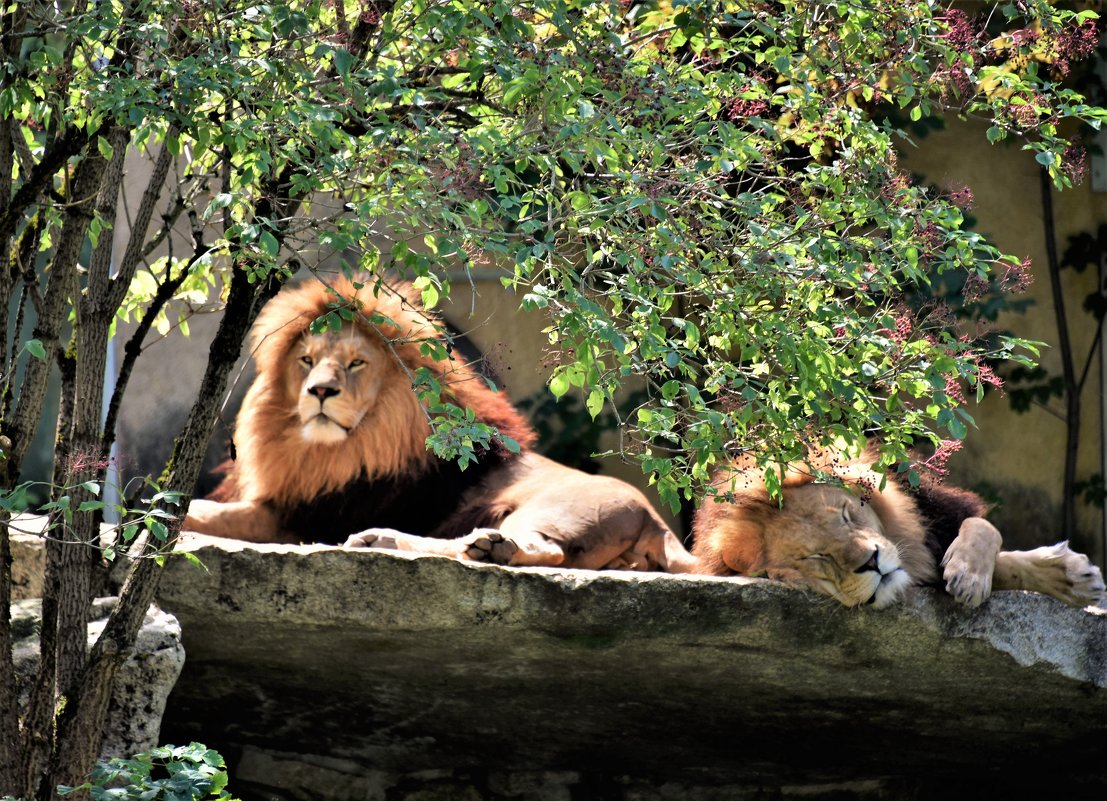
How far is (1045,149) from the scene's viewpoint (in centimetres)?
401

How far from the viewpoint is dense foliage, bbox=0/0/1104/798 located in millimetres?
3305

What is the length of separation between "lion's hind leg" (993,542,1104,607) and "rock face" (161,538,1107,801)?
7cm

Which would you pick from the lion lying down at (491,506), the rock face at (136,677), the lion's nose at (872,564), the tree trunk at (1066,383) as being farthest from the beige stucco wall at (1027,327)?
the rock face at (136,677)

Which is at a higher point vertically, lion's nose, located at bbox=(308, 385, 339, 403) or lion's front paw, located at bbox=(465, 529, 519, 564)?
lion's nose, located at bbox=(308, 385, 339, 403)

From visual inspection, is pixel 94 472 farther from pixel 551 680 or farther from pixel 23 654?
pixel 551 680

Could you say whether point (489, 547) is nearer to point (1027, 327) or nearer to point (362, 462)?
point (362, 462)

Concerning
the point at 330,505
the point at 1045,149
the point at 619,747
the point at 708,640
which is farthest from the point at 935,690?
the point at 330,505

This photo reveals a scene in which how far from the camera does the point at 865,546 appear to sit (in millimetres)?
4434

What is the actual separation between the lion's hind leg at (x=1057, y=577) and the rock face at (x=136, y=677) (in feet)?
7.72

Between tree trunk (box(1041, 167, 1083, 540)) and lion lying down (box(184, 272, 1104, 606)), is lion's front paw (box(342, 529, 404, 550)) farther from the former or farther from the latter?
tree trunk (box(1041, 167, 1083, 540))

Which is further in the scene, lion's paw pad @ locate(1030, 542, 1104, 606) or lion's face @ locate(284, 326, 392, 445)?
lion's face @ locate(284, 326, 392, 445)

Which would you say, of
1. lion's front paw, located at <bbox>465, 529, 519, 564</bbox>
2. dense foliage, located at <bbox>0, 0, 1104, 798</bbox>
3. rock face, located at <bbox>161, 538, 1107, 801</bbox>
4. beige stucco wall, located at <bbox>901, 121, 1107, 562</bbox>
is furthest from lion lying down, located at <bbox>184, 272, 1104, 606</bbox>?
beige stucco wall, located at <bbox>901, 121, 1107, 562</bbox>

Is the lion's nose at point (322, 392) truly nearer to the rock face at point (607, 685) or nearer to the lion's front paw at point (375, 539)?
the lion's front paw at point (375, 539)

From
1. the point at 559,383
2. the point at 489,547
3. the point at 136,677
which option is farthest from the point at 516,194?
the point at 136,677
